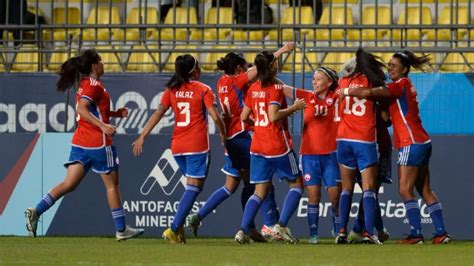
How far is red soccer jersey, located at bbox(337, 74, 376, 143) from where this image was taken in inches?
570

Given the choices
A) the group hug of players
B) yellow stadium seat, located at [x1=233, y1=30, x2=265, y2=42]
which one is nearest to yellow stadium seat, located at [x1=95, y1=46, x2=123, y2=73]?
yellow stadium seat, located at [x1=233, y1=30, x2=265, y2=42]

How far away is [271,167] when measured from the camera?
1450 cm

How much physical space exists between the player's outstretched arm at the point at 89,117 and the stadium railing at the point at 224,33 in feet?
10.5

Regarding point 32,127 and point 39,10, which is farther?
point 39,10

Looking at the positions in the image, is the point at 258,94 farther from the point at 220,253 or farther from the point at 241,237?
the point at 220,253

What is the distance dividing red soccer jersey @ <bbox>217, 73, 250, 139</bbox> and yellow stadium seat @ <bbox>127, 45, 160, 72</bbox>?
393cm

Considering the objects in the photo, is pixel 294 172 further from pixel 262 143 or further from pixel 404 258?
pixel 404 258

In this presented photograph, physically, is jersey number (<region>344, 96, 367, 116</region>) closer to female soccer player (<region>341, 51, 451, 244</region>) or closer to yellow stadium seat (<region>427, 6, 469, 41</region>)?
female soccer player (<region>341, 51, 451, 244</region>)

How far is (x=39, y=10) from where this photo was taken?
2223 centimetres

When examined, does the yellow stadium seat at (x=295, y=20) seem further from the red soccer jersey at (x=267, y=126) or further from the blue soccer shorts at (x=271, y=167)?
the blue soccer shorts at (x=271, y=167)

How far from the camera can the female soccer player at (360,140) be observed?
47.3 feet

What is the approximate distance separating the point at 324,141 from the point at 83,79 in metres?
2.76

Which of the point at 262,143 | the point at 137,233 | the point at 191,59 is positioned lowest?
the point at 137,233

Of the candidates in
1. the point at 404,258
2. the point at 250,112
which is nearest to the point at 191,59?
the point at 250,112
